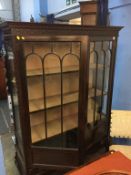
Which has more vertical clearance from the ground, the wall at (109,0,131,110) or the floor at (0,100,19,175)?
the wall at (109,0,131,110)

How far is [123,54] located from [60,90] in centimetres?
80

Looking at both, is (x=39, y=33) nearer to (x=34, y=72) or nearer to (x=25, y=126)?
(x=34, y=72)

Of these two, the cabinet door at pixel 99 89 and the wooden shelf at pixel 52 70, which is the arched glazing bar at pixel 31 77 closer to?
the wooden shelf at pixel 52 70

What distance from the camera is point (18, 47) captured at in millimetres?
1251

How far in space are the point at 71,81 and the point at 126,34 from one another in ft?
2.53

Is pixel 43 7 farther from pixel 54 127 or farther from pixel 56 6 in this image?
pixel 54 127

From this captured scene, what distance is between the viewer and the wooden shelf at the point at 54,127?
165 centimetres

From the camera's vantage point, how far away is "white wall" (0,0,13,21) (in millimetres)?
5128

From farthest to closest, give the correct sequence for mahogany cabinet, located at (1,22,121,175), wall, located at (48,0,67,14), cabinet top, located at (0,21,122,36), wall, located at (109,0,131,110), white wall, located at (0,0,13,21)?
white wall, located at (0,0,13,21), wall, located at (48,0,67,14), wall, located at (109,0,131,110), mahogany cabinet, located at (1,22,121,175), cabinet top, located at (0,21,122,36)

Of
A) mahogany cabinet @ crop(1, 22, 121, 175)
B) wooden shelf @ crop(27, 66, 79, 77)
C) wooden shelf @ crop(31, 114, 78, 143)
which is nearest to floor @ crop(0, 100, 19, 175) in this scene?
mahogany cabinet @ crop(1, 22, 121, 175)

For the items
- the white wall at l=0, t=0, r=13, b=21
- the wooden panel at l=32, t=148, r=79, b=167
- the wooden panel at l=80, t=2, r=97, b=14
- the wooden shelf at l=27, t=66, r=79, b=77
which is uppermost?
the white wall at l=0, t=0, r=13, b=21

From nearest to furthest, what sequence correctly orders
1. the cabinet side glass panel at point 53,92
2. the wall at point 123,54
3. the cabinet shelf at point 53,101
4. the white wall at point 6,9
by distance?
the cabinet side glass panel at point 53,92 < the cabinet shelf at point 53,101 < the wall at point 123,54 < the white wall at point 6,9

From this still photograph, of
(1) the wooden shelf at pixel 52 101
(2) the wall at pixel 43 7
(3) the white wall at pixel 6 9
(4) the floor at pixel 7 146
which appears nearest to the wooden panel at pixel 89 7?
(1) the wooden shelf at pixel 52 101

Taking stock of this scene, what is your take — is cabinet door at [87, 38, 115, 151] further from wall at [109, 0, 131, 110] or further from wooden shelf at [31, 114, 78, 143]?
wall at [109, 0, 131, 110]
